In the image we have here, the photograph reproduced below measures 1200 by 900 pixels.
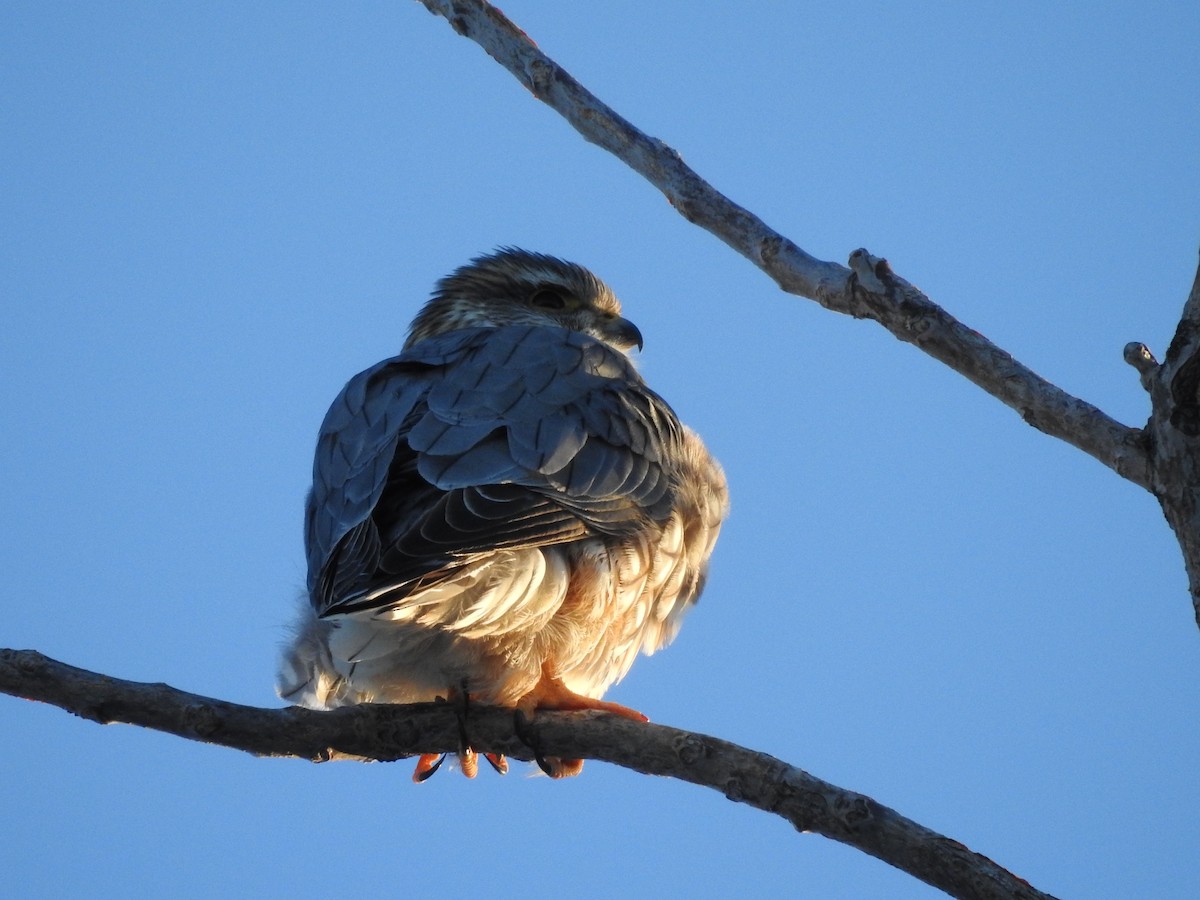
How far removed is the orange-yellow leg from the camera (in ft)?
13.5

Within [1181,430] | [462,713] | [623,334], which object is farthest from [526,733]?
[623,334]

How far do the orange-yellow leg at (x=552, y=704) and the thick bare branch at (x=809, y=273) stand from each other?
152 centimetres

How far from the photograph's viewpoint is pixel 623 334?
21.5ft

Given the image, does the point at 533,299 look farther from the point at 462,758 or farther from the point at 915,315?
the point at 915,315

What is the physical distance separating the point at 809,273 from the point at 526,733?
5.42 ft

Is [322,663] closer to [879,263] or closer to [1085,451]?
[879,263]

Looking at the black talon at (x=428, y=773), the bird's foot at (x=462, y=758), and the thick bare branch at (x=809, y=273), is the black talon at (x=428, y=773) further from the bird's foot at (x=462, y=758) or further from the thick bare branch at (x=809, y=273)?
the thick bare branch at (x=809, y=273)

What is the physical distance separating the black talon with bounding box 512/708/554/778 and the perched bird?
0.23 ft

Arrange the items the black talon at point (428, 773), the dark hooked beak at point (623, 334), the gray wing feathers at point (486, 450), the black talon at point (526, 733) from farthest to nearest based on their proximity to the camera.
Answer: the dark hooked beak at point (623, 334), the black talon at point (428, 773), the black talon at point (526, 733), the gray wing feathers at point (486, 450)

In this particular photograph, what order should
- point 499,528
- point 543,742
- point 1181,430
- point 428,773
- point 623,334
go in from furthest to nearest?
1. point 623,334
2. point 428,773
3. point 543,742
4. point 499,528
5. point 1181,430

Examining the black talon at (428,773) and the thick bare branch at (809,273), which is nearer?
the thick bare branch at (809,273)

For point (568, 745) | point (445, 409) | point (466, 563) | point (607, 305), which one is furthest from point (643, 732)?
point (607, 305)

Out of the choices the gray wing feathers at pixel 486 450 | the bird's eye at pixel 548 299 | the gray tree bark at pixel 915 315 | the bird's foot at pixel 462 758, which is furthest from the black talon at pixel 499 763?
the bird's eye at pixel 548 299

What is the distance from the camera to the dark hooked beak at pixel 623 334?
258 inches
